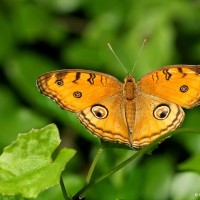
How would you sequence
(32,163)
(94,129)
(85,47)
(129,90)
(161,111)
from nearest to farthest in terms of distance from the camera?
(32,163) < (94,129) < (161,111) < (129,90) < (85,47)

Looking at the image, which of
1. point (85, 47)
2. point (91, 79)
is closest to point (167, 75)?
point (91, 79)

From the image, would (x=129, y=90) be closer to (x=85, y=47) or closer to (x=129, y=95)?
(x=129, y=95)

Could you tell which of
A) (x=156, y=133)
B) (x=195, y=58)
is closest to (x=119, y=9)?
(x=195, y=58)

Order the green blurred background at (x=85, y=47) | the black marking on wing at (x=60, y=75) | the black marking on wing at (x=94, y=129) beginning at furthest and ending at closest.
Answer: the green blurred background at (x=85, y=47)
the black marking on wing at (x=60, y=75)
the black marking on wing at (x=94, y=129)

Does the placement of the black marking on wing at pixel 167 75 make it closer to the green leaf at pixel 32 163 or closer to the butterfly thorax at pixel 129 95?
the butterfly thorax at pixel 129 95

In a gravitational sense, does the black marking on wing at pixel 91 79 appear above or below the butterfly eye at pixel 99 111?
above

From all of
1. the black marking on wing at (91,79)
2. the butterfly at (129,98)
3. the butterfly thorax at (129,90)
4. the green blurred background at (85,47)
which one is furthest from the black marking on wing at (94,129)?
the green blurred background at (85,47)

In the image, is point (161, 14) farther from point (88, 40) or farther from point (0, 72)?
point (0, 72)
